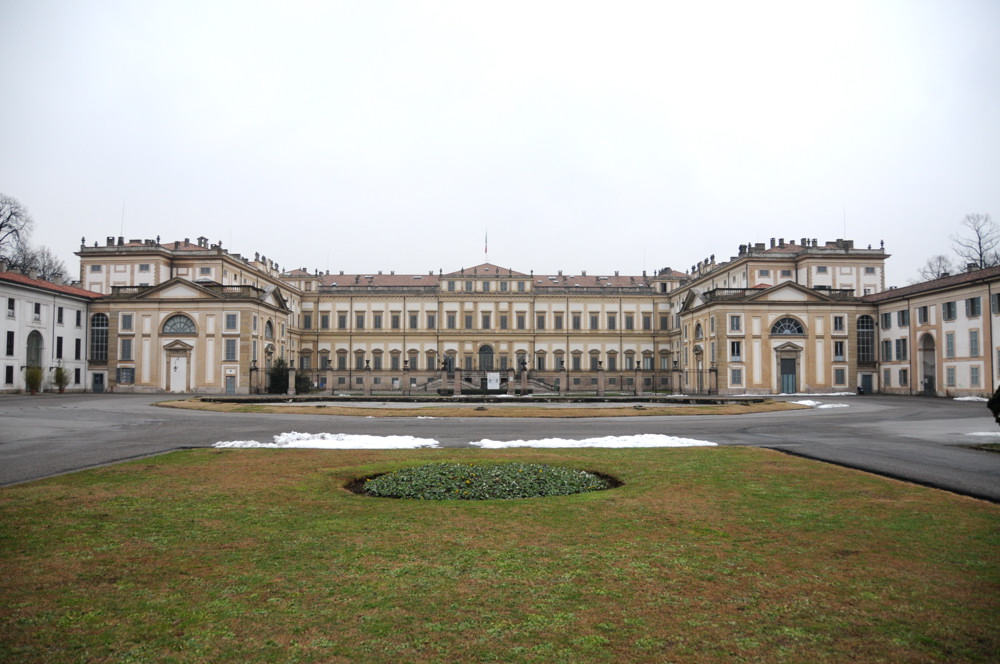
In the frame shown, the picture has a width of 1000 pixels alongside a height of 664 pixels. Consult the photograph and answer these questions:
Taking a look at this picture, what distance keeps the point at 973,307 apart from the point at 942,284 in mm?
4415

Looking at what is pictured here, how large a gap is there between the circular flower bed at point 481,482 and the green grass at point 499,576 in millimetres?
572

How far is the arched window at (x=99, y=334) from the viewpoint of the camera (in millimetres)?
55875

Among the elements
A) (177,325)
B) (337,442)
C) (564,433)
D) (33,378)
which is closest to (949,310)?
(564,433)

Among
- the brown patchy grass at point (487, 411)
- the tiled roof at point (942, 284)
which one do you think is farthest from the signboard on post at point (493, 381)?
the tiled roof at point (942, 284)

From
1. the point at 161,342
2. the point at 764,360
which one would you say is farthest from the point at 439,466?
the point at 161,342

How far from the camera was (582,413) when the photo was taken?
28922 mm

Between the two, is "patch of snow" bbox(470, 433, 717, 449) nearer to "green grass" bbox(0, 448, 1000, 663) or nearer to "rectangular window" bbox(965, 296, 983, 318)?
"green grass" bbox(0, 448, 1000, 663)

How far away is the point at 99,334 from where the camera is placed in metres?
56.0

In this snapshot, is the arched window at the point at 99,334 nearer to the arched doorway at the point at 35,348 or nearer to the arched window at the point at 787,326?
the arched doorway at the point at 35,348

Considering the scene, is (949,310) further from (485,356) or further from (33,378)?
(33,378)

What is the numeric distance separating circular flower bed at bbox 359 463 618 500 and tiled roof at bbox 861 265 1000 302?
4126 cm

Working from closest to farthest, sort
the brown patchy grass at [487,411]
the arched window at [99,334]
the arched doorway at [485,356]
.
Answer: the brown patchy grass at [487,411], the arched window at [99,334], the arched doorway at [485,356]

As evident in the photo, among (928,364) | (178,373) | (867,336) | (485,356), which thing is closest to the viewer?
(928,364)

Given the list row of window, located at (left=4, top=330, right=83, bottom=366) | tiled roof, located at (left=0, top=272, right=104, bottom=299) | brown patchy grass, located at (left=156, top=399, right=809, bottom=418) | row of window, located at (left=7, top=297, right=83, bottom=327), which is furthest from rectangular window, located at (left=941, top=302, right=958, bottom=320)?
row of window, located at (left=4, top=330, right=83, bottom=366)
